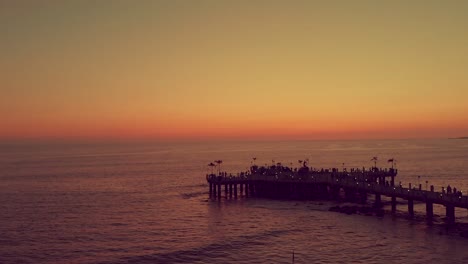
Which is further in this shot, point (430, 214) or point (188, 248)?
point (430, 214)

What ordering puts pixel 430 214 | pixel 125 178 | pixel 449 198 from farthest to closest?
pixel 125 178
pixel 430 214
pixel 449 198

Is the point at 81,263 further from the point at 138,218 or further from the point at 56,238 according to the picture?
the point at 138,218

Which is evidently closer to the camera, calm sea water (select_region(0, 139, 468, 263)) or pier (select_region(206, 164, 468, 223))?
calm sea water (select_region(0, 139, 468, 263))

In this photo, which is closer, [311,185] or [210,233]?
[210,233]

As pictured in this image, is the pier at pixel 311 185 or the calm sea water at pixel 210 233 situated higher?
the pier at pixel 311 185

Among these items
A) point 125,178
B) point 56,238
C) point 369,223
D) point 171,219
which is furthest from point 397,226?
point 125,178

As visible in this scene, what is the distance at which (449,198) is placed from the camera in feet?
162

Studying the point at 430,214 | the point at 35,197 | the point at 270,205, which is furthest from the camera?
the point at 35,197

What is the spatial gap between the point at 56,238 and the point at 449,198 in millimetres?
40314

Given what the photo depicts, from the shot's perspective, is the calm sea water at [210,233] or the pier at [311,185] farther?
the pier at [311,185]

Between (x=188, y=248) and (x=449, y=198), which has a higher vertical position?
(x=449, y=198)

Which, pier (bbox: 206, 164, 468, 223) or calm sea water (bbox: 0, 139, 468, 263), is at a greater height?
pier (bbox: 206, 164, 468, 223)

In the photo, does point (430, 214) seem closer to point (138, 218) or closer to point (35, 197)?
point (138, 218)

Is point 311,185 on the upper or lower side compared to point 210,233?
upper
